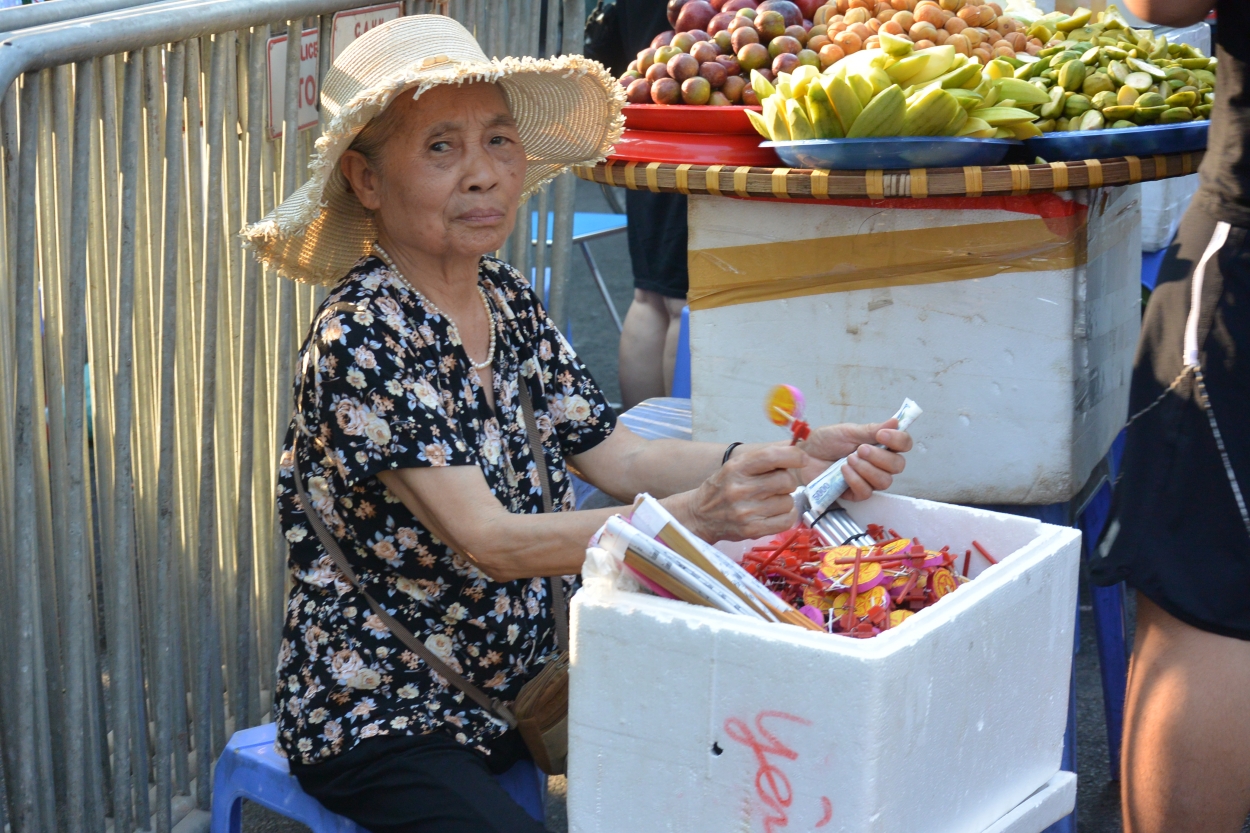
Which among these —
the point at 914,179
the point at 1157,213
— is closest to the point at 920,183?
the point at 914,179

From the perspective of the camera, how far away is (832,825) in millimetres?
1195

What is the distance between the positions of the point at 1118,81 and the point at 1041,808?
1.30 meters

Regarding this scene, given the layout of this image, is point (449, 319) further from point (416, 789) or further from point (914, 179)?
point (914, 179)

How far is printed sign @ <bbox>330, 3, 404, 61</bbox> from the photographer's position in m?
2.35

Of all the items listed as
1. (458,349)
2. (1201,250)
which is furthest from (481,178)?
(1201,250)

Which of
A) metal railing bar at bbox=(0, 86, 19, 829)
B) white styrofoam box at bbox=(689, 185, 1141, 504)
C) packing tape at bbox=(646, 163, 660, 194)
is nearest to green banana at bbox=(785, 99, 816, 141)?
white styrofoam box at bbox=(689, 185, 1141, 504)

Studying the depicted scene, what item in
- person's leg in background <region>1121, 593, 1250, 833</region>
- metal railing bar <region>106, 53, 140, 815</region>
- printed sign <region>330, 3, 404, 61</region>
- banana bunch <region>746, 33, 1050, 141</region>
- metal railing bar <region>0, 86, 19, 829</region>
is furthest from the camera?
printed sign <region>330, 3, 404, 61</region>

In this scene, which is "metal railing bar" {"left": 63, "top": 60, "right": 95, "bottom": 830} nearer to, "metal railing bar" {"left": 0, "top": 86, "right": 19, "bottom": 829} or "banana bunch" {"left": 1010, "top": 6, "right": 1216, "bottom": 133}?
"metal railing bar" {"left": 0, "top": 86, "right": 19, "bottom": 829}

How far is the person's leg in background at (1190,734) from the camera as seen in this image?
61.4 inches

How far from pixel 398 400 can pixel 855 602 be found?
60 cm

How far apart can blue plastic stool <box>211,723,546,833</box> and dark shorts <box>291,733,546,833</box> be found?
0.16 feet

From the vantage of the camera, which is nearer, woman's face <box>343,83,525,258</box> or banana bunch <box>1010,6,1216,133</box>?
woman's face <box>343,83,525,258</box>

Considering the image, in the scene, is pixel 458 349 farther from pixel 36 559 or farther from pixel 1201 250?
pixel 1201 250

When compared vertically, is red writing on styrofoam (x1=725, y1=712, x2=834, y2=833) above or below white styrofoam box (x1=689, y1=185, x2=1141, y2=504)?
below
